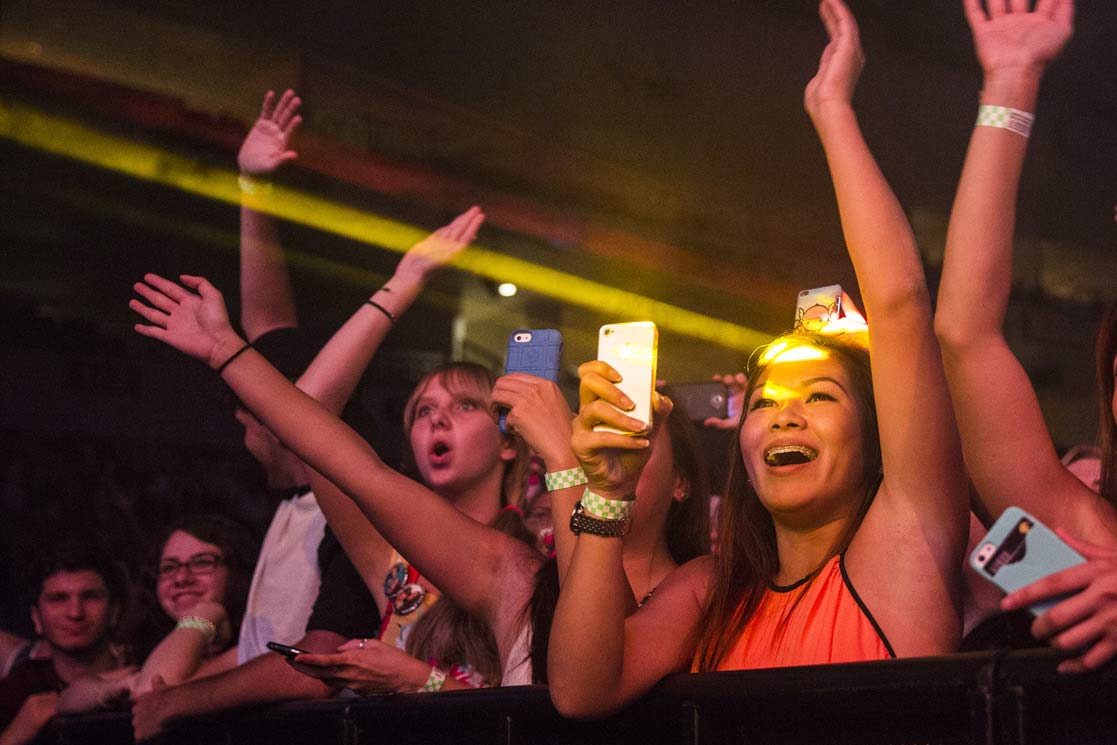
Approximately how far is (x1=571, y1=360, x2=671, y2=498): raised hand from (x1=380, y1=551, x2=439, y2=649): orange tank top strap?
3.02ft

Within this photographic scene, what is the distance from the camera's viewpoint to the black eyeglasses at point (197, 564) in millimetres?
3223

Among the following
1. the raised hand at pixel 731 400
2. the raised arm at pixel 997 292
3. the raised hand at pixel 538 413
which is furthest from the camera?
the raised hand at pixel 731 400

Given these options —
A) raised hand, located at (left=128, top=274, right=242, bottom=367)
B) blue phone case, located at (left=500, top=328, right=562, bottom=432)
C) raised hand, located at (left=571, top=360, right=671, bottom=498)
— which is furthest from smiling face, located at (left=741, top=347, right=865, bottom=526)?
raised hand, located at (left=128, top=274, right=242, bottom=367)

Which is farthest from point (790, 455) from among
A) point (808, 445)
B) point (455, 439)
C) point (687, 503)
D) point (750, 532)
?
point (455, 439)

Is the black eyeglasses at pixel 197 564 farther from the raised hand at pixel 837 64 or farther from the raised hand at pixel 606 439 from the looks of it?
the raised hand at pixel 837 64

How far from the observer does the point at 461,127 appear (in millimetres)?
6188

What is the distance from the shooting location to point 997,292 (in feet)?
4.66

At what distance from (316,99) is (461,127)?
2.60 feet

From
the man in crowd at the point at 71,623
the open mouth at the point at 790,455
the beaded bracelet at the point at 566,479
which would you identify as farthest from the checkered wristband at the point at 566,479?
the man in crowd at the point at 71,623

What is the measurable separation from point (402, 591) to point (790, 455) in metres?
1.06

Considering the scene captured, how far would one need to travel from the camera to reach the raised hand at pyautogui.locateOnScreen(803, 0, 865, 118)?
1.64 m

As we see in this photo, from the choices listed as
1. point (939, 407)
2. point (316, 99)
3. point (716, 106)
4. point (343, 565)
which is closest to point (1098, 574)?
point (939, 407)

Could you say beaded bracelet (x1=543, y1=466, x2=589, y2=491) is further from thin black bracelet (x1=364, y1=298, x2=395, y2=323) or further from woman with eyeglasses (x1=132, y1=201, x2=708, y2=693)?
thin black bracelet (x1=364, y1=298, x2=395, y2=323)

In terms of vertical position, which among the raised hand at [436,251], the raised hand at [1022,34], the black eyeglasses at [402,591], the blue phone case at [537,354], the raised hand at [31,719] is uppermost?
the raised hand at [436,251]
